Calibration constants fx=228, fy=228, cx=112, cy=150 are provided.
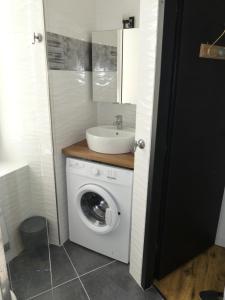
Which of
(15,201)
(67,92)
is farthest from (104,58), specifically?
(15,201)

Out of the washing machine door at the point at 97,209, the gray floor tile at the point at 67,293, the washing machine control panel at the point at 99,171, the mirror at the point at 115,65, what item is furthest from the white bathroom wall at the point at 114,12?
the gray floor tile at the point at 67,293

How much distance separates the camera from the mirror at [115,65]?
6.08ft

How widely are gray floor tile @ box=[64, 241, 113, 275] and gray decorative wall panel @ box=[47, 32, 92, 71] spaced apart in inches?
59.1

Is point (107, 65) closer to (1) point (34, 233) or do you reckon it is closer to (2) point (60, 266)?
(1) point (34, 233)

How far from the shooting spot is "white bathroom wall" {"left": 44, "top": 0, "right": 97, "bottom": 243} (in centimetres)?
161

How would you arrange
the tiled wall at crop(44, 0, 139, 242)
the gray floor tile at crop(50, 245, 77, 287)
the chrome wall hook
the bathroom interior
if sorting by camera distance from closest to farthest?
1. the bathroom interior
2. the chrome wall hook
3. the tiled wall at crop(44, 0, 139, 242)
4. the gray floor tile at crop(50, 245, 77, 287)

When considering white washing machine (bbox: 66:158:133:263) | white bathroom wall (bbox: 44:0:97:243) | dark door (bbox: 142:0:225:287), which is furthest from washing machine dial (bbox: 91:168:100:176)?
dark door (bbox: 142:0:225:287)

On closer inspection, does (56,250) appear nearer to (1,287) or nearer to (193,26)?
(1,287)

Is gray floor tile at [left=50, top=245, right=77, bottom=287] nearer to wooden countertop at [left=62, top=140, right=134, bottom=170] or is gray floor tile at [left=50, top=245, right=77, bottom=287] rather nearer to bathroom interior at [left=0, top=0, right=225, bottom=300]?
bathroom interior at [left=0, top=0, right=225, bottom=300]

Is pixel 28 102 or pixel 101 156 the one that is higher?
pixel 28 102

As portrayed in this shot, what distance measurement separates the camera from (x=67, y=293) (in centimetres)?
160

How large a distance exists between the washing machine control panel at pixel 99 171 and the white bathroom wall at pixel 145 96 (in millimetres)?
108

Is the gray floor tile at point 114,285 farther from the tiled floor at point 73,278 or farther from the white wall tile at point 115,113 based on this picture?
the white wall tile at point 115,113

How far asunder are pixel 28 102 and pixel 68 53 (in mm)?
479
